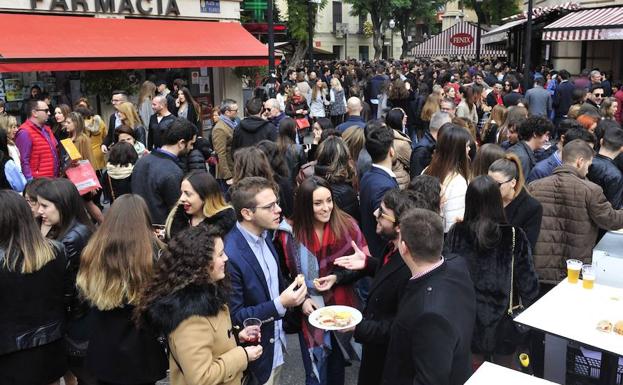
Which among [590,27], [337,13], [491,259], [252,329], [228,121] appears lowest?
[252,329]

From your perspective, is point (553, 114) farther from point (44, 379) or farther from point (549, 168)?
point (44, 379)

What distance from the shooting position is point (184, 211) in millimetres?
4285

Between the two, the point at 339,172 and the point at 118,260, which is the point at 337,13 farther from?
the point at 118,260

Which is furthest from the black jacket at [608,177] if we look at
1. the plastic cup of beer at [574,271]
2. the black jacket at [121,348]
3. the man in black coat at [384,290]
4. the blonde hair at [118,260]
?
the black jacket at [121,348]

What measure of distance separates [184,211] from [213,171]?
16.0ft

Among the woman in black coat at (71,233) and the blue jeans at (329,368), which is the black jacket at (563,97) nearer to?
the blue jeans at (329,368)

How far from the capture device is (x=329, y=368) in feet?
12.6

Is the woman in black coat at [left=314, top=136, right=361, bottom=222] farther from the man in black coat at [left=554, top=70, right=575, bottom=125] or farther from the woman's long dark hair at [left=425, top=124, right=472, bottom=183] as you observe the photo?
the man in black coat at [left=554, top=70, right=575, bottom=125]

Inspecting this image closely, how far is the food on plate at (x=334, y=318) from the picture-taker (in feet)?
10.5

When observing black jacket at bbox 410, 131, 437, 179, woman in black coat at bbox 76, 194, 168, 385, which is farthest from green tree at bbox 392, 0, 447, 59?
woman in black coat at bbox 76, 194, 168, 385

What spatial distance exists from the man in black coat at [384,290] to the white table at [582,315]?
35.7 inches

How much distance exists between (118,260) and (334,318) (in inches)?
49.0

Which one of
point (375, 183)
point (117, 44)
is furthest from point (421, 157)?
point (117, 44)

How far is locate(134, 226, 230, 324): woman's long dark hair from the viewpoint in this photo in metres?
2.68
